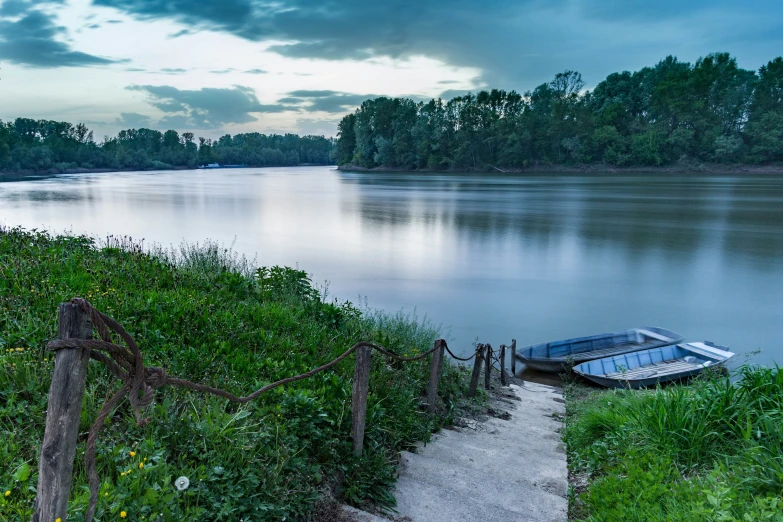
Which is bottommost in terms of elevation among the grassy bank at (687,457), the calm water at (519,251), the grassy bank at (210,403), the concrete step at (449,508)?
the calm water at (519,251)

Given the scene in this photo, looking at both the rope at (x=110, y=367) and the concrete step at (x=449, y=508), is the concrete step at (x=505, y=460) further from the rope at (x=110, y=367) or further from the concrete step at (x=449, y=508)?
the rope at (x=110, y=367)

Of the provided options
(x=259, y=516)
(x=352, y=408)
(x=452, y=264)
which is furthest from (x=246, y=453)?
(x=452, y=264)

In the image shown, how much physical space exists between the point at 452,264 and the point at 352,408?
66.0 ft

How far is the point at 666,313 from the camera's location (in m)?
17.1

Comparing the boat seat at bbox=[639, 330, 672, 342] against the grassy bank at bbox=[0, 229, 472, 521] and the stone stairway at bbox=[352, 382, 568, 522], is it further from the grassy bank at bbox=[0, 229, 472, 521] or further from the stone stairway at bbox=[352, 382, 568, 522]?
the stone stairway at bbox=[352, 382, 568, 522]

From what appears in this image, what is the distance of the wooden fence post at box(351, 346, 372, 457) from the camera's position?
4164mm

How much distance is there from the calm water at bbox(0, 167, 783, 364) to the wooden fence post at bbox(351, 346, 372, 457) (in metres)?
9.69

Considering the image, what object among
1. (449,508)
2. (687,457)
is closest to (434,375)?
(449,508)

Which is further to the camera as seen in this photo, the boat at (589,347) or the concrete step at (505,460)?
the boat at (589,347)

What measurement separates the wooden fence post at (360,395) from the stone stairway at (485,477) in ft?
1.58

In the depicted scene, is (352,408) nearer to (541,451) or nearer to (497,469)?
(497,469)

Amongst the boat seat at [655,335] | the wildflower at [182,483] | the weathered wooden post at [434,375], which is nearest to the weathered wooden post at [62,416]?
the wildflower at [182,483]

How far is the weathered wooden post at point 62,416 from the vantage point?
183 cm

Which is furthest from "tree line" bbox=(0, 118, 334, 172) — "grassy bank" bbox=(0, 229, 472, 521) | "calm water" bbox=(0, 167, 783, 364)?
"grassy bank" bbox=(0, 229, 472, 521)
